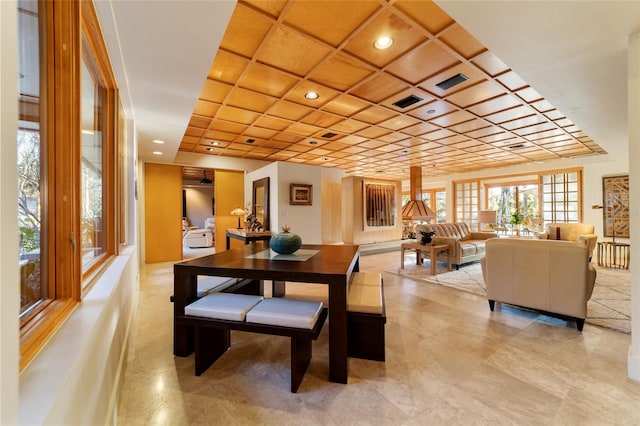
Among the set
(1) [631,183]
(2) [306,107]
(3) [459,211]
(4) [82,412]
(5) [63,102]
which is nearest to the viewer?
(4) [82,412]

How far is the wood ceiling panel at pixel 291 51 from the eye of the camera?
2.24 meters

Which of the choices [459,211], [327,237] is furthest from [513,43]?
[459,211]

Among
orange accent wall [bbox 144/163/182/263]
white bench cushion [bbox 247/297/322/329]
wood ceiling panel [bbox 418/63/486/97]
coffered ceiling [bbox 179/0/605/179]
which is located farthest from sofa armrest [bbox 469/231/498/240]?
orange accent wall [bbox 144/163/182/263]

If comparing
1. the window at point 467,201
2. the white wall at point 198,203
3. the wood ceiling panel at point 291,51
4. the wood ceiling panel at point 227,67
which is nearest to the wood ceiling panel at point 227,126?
the wood ceiling panel at point 227,67

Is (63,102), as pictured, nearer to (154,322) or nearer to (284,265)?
(284,265)

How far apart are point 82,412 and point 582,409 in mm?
2507

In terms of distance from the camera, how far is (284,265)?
196cm

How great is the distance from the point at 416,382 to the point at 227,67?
3.25 metres

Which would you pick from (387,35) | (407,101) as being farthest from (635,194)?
(407,101)

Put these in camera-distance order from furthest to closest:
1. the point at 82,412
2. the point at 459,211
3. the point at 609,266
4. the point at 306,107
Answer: the point at 459,211 < the point at 609,266 < the point at 306,107 < the point at 82,412

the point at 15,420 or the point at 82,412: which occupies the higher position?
the point at 15,420

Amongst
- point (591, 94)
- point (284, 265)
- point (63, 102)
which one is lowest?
point (284, 265)

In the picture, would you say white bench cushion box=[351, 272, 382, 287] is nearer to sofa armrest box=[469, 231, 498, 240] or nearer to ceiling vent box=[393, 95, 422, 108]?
ceiling vent box=[393, 95, 422, 108]

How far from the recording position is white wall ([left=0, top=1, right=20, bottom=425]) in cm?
46
